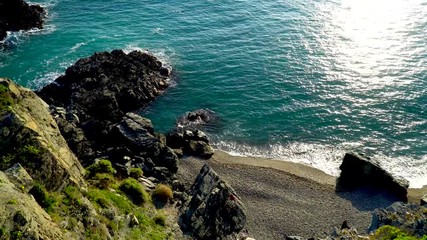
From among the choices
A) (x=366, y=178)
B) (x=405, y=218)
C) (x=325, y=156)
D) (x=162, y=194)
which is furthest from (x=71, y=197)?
(x=325, y=156)

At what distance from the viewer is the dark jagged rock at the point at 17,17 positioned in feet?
307

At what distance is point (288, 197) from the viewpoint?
4997cm

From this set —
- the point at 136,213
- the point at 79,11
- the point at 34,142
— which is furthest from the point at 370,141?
the point at 79,11

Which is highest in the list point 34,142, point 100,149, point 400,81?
point 34,142

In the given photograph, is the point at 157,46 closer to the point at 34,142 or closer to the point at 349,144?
the point at 349,144

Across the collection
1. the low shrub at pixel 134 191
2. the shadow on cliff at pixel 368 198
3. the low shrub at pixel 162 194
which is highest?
the low shrub at pixel 134 191

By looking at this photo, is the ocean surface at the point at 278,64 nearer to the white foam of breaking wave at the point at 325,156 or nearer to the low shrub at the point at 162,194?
the white foam of breaking wave at the point at 325,156

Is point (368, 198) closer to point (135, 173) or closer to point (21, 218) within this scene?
point (135, 173)

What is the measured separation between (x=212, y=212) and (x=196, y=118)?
27216mm

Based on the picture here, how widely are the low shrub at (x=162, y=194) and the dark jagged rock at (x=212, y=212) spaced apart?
204 centimetres

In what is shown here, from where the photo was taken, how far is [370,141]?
200 ft

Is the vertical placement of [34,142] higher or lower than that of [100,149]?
higher

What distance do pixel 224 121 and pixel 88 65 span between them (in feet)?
90.4

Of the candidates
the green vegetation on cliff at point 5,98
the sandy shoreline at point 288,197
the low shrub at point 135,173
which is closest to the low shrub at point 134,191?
the low shrub at point 135,173
